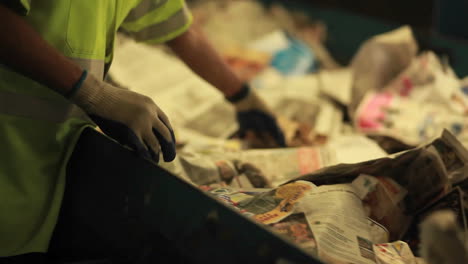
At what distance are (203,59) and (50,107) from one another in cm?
39

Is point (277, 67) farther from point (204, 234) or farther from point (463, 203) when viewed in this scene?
point (204, 234)

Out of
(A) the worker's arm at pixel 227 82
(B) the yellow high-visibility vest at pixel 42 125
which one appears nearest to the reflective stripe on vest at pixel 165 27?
(A) the worker's arm at pixel 227 82

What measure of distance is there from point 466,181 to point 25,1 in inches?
27.7

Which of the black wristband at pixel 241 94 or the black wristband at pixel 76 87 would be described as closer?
the black wristband at pixel 76 87

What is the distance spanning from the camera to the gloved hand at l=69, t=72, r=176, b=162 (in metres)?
0.75

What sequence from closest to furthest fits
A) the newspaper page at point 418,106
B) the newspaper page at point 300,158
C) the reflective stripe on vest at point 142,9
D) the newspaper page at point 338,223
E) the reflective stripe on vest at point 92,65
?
the newspaper page at point 338,223 → the reflective stripe on vest at point 92,65 → the reflective stripe on vest at point 142,9 → the newspaper page at point 300,158 → the newspaper page at point 418,106

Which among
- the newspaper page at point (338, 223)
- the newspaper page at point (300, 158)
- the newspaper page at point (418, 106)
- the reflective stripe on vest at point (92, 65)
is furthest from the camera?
the newspaper page at point (418, 106)

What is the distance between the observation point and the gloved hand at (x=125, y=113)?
748 mm

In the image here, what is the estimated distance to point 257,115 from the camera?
1.24 meters

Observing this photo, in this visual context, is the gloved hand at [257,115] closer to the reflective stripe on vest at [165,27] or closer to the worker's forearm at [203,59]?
the worker's forearm at [203,59]

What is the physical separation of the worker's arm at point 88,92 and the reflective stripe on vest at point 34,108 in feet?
0.22

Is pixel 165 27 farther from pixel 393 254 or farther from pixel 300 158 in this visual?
pixel 393 254

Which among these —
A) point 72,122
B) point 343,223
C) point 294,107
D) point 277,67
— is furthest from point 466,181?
point 277,67

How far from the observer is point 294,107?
1.58 meters
